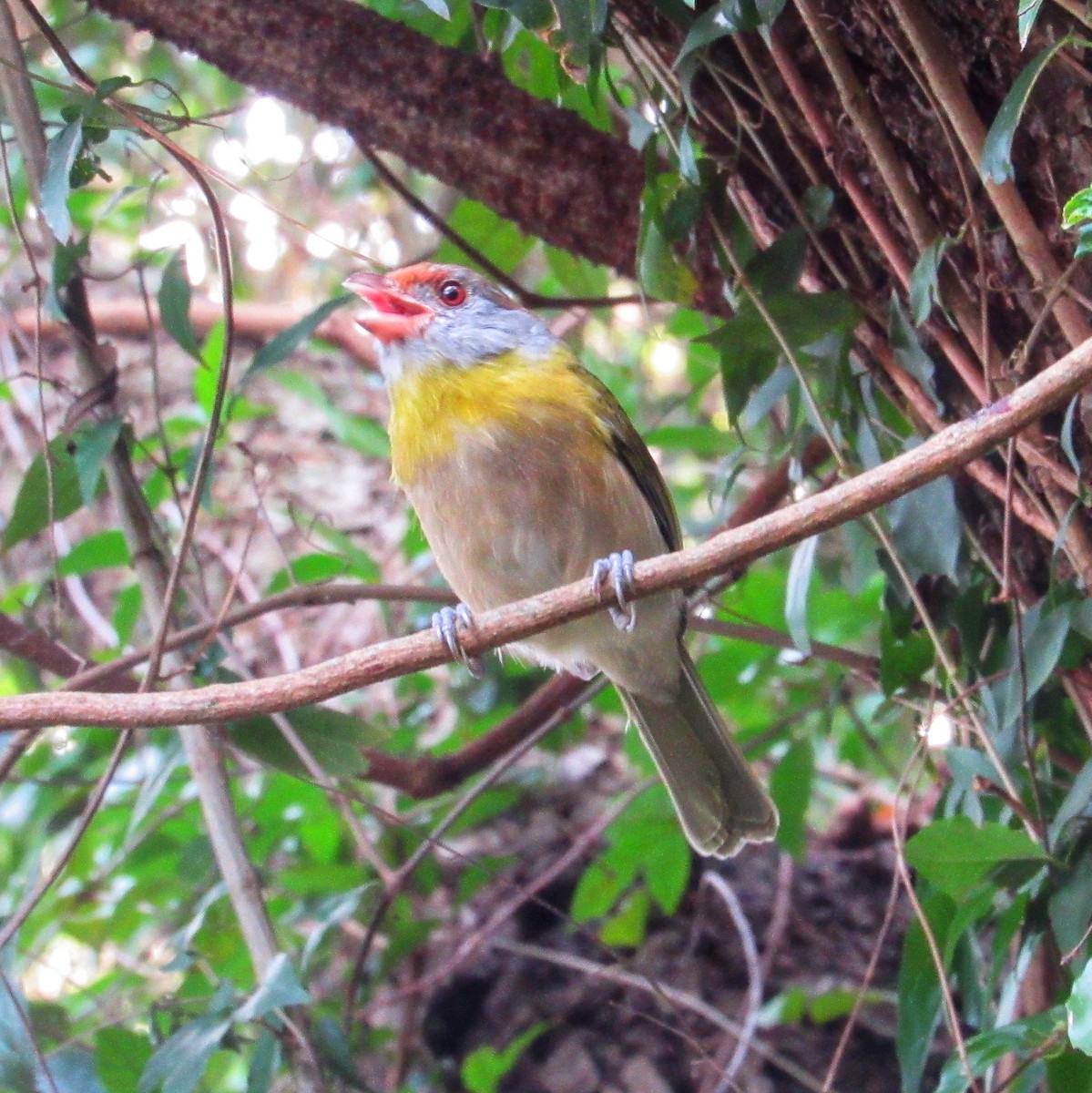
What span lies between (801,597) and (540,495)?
20.6 inches

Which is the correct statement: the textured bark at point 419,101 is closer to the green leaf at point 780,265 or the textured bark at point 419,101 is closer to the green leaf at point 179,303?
the green leaf at point 179,303

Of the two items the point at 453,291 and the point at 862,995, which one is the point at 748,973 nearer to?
the point at 862,995

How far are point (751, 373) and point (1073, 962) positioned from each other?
3.92 ft

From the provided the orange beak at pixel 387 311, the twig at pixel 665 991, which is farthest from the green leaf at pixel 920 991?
the orange beak at pixel 387 311

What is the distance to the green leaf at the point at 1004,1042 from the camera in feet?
6.68

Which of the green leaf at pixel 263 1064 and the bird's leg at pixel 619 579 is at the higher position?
the bird's leg at pixel 619 579

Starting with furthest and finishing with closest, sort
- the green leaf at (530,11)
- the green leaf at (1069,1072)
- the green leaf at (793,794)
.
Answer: the green leaf at (793,794)
the green leaf at (530,11)
the green leaf at (1069,1072)

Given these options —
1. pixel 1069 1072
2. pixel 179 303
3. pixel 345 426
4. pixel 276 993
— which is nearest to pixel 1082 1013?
pixel 1069 1072

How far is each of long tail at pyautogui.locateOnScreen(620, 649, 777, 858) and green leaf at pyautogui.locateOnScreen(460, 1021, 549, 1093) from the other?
0.83 meters

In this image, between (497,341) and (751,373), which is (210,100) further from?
(751,373)

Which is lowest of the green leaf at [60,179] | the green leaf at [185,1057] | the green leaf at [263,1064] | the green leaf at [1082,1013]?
the green leaf at [263,1064]

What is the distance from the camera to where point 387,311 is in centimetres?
305

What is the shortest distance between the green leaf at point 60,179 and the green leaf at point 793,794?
2.09 m

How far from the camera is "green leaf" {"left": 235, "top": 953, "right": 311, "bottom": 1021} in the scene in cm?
232
